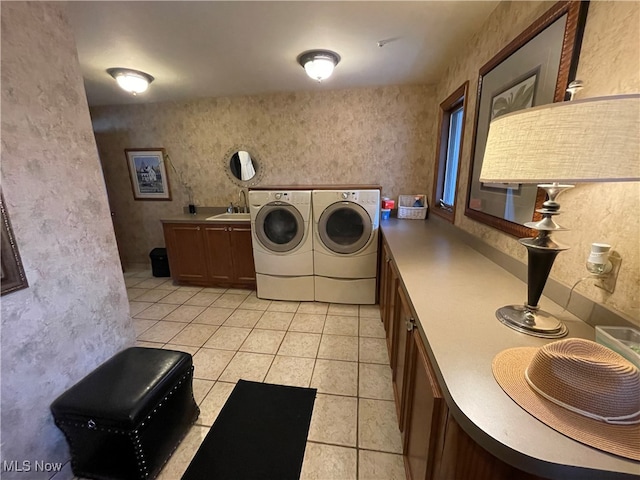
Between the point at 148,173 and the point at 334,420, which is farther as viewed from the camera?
the point at 148,173

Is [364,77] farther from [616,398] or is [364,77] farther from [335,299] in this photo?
[616,398]

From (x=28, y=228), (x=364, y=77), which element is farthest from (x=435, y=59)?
(x=28, y=228)

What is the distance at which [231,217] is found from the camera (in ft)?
11.3

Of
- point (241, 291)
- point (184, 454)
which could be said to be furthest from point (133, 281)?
point (184, 454)

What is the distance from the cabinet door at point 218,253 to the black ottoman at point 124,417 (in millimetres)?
1936

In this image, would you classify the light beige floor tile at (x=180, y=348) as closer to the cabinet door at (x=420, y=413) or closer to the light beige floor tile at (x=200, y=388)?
the light beige floor tile at (x=200, y=388)

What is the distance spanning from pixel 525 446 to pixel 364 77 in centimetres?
304

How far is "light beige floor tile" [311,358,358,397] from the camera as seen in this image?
179 centimetres

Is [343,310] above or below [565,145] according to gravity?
below

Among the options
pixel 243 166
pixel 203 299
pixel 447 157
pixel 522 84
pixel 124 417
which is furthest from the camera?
pixel 243 166

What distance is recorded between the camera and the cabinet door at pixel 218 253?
10.6 feet

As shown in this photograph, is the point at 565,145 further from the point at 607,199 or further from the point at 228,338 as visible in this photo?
the point at 228,338

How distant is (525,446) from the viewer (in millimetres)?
514

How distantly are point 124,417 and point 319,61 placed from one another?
8.38 feet
